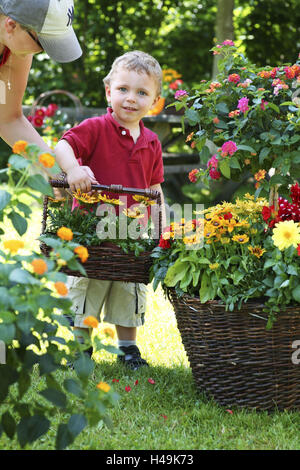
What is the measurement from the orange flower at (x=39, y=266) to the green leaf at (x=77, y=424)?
39cm

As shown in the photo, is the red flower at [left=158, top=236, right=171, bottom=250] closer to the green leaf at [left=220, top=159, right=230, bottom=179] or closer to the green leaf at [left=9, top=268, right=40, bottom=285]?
the green leaf at [left=220, top=159, right=230, bottom=179]

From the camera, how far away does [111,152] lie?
9.03 feet

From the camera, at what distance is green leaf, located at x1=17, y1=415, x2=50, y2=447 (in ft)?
5.35

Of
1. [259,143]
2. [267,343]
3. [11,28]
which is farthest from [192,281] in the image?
[11,28]

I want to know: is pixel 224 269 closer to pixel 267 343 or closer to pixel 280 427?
pixel 267 343

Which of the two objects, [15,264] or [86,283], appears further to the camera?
[86,283]

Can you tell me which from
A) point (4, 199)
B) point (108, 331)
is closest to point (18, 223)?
point (4, 199)

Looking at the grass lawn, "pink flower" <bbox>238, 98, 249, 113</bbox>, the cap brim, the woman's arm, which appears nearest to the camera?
the grass lawn

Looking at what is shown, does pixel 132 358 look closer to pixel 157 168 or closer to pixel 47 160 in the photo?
pixel 157 168

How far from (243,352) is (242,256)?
32 centimetres

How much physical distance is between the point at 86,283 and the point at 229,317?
841mm

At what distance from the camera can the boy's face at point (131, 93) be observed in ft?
8.98

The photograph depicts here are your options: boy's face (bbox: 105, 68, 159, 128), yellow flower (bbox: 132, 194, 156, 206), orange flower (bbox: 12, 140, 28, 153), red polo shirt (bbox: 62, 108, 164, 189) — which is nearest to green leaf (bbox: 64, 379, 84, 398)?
orange flower (bbox: 12, 140, 28, 153)

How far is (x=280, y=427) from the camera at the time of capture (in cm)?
212
